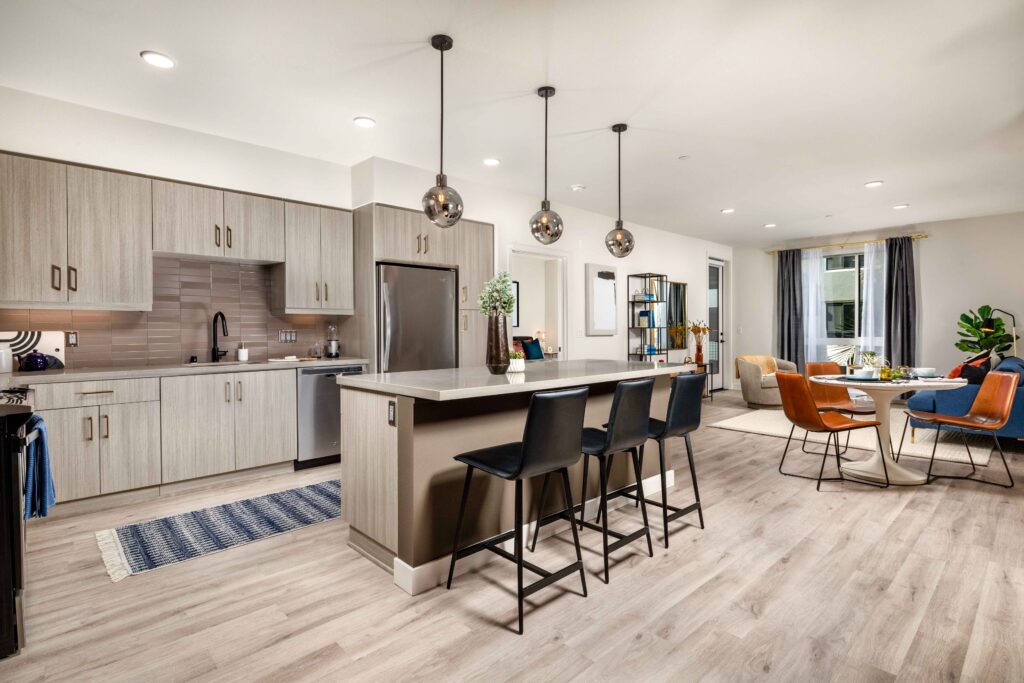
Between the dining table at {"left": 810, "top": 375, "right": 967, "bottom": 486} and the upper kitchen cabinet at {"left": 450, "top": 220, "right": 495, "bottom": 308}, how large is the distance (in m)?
3.33

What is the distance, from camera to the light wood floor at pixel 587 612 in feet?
6.27

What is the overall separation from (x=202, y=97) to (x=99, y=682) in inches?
130

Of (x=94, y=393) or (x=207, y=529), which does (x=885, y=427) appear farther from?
(x=94, y=393)

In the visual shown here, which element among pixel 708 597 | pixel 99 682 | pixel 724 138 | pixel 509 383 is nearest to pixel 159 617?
pixel 99 682

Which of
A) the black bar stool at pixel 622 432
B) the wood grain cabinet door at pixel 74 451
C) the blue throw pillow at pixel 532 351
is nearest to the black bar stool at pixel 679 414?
the black bar stool at pixel 622 432

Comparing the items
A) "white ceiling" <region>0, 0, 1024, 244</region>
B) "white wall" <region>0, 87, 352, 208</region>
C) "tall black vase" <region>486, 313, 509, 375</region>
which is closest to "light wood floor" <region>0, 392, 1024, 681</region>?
Answer: "tall black vase" <region>486, 313, 509, 375</region>

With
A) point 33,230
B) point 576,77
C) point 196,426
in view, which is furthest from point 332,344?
point 576,77

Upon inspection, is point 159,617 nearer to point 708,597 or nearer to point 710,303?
point 708,597

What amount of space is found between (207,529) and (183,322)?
1.92 meters

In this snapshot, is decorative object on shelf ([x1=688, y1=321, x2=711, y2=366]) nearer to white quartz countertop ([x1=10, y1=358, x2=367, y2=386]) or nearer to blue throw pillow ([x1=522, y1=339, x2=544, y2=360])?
blue throw pillow ([x1=522, y1=339, x2=544, y2=360])

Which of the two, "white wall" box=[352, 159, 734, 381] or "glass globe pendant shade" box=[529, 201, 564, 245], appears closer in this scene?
"glass globe pendant shade" box=[529, 201, 564, 245]

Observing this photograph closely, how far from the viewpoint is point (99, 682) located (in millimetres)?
1830

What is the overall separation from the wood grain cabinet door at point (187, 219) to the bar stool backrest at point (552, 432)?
3.28m

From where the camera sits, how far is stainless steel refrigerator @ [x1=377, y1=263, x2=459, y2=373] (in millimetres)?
4730
